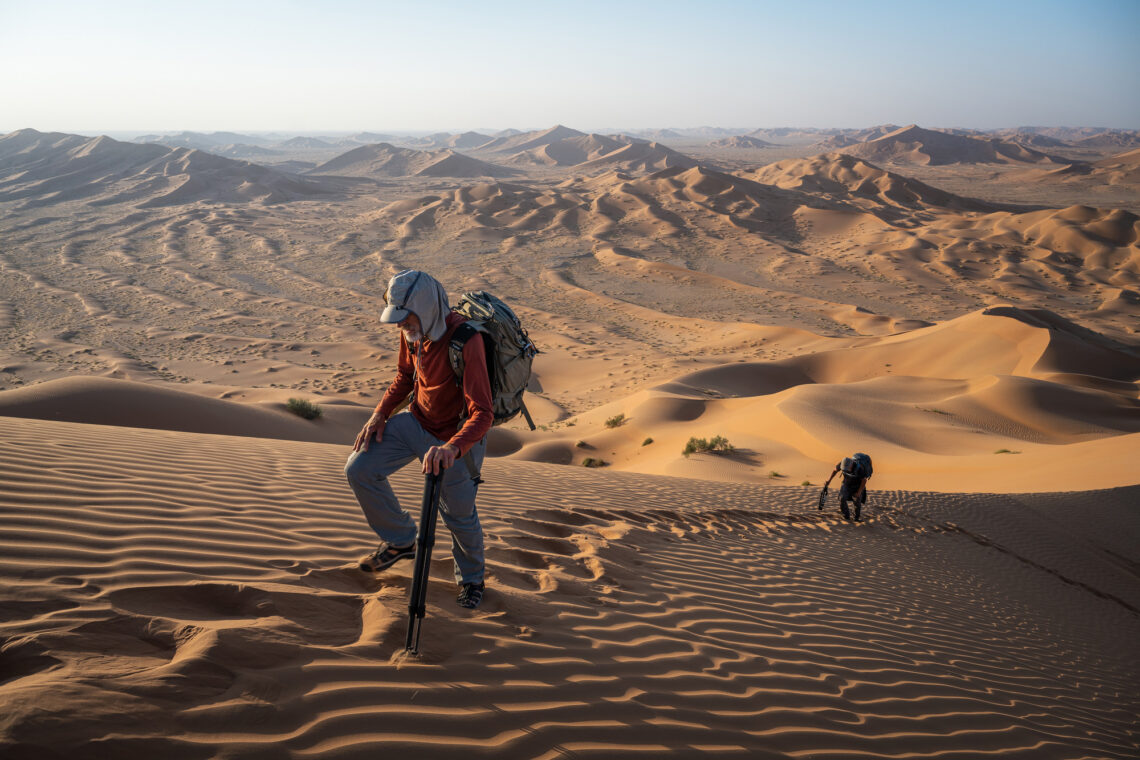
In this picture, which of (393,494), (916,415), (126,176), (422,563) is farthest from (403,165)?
(422,563)

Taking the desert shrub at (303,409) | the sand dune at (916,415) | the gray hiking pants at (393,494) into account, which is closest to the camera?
the gray hiking pants at (393,494)

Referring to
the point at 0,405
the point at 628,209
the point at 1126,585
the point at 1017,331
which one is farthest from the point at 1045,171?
the point at 0,405

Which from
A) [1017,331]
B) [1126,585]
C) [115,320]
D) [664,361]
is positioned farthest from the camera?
[115,320]

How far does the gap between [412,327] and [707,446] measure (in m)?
10.00

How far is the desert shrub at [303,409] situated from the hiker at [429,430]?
9.62 m

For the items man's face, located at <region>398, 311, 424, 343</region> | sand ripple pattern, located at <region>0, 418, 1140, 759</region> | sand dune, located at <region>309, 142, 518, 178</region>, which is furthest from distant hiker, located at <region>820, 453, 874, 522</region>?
sand dune, located at <region>309, 142, 518, 178</region>

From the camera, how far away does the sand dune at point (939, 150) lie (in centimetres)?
11006

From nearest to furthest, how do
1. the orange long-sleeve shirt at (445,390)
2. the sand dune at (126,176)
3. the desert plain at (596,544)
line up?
1. the desert plain at (596,544)
2. the orange long-sleeve shirt at (445,390)
3. the sand dune at (126,176)

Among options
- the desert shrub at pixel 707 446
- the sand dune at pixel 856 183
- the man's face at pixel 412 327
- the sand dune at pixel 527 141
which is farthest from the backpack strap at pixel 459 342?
the sand dune at pixel 527 141

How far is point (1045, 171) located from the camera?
84.9 meters

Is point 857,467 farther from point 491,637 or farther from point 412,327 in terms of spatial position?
point 412,327

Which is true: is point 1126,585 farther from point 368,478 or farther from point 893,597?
point 368,478

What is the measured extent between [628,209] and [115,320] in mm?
33395

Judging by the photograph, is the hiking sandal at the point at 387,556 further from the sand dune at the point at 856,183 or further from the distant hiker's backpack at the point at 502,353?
the sand dune at the point at 856,183
